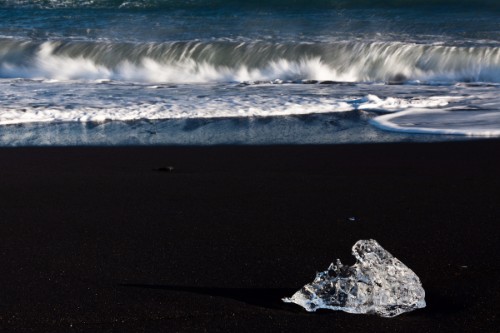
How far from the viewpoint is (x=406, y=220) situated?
11.5 ft

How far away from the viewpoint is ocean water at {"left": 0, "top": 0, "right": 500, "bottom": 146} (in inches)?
239

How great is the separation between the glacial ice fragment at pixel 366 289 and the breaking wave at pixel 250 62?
7481mm

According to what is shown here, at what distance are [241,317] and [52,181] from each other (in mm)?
2156

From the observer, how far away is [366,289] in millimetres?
2506

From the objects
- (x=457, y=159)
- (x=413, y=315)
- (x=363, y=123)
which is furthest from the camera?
(x=363, y=123)

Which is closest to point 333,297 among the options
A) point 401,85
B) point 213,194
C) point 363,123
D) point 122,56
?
point 213,194

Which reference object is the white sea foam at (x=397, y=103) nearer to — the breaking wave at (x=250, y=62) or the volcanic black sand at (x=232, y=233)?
the volcanic black sand at (x=232, y=233)

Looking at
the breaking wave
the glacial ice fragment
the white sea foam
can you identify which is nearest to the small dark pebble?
the glacial ice fragment

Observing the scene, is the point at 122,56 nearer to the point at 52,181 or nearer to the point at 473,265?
the point at 52,181

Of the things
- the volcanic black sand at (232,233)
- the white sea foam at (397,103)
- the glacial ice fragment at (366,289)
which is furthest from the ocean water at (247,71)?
the glacial ice fragment at (366,289)

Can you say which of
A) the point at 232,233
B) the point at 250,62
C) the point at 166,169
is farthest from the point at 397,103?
the point at 232,233

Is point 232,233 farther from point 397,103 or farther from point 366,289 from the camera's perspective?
point 397,103

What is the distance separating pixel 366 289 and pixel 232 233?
3.12 ft

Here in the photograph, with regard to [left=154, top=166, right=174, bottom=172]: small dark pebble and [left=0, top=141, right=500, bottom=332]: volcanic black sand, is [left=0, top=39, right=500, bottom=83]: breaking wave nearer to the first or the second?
[left=0, top=141, right=500, bottom=332]: volcanic black sand
